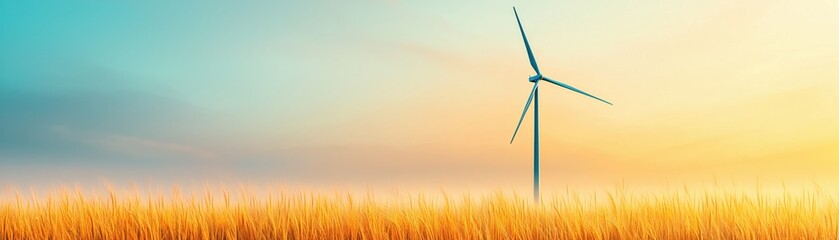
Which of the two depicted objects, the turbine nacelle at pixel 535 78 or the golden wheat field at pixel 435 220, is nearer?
the golden wheat field at pixel 435 220

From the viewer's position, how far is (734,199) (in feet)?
36.5

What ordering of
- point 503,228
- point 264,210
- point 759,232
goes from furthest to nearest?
point 264,210, point 759,232, point 503,228

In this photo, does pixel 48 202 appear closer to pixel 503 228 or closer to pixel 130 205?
pixel 130 205

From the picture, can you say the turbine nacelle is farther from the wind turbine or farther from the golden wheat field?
the golden wheat field

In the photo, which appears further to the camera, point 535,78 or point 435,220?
point 535,78

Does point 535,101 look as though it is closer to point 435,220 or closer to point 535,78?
point 535,78

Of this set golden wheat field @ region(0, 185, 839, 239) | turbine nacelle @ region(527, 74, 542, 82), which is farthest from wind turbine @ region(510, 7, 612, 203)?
golden wheat field @ region(0, 185, 839, 239)

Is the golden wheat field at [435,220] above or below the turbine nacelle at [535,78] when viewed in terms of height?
below

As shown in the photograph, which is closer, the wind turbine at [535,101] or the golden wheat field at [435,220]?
the golden wheat field at [435,220]

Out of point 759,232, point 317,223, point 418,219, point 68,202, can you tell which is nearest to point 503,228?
point 418,219

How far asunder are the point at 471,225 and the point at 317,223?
2.06m

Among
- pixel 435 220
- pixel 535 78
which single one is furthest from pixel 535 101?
pixel 435 220

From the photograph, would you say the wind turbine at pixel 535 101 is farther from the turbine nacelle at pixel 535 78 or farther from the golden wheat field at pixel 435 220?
the golden wheat field at pixel 435 220

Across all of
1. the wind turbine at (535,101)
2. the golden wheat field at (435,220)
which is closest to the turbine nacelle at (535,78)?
the wind turbine at (535,101)
